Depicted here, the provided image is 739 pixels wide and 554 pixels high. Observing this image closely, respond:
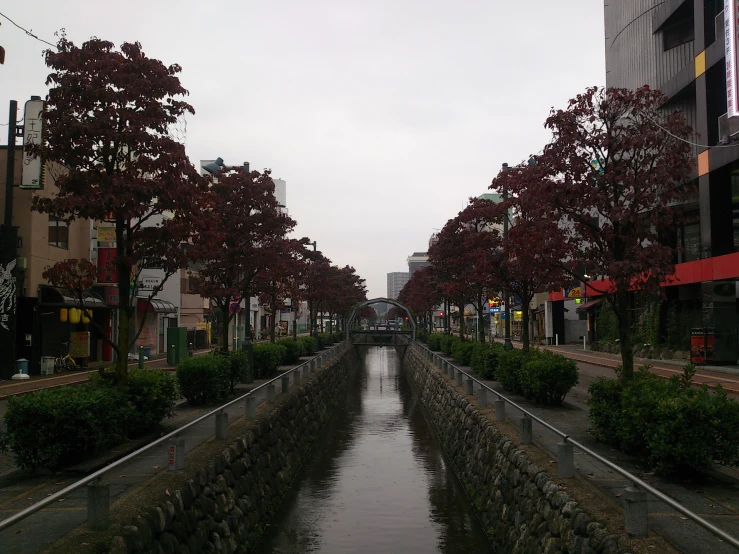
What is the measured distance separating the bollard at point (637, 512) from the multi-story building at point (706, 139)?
21.7 m

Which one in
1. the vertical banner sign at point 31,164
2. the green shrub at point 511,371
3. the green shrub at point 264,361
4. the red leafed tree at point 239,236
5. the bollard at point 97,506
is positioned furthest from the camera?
the vertical banner sign at point 31,164

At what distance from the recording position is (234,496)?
10.3m

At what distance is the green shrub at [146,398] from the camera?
11.5 m

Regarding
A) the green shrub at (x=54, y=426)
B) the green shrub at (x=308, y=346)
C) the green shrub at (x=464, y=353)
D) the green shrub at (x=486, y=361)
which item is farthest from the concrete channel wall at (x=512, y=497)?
the green shrub at (x=308, y=346)

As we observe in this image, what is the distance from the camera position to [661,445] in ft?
27.6

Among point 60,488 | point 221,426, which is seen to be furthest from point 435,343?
point 60,488

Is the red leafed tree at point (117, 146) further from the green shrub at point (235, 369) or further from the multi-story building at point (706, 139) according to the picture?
the multi-story building at point (706, 139)

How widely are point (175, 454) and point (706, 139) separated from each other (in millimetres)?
31500

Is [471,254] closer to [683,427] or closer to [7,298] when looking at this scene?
[683,427]

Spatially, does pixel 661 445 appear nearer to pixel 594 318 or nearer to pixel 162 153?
pixel 162 153

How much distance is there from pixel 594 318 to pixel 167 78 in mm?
49687

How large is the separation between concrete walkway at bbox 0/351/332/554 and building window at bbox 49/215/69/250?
76.7ft

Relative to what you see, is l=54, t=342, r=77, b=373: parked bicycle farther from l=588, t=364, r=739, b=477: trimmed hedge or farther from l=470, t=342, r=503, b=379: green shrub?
l=588, t=364, r=739, b=477: trimmed hedge

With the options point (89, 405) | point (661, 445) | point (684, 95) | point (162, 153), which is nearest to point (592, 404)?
point (661, 445)
